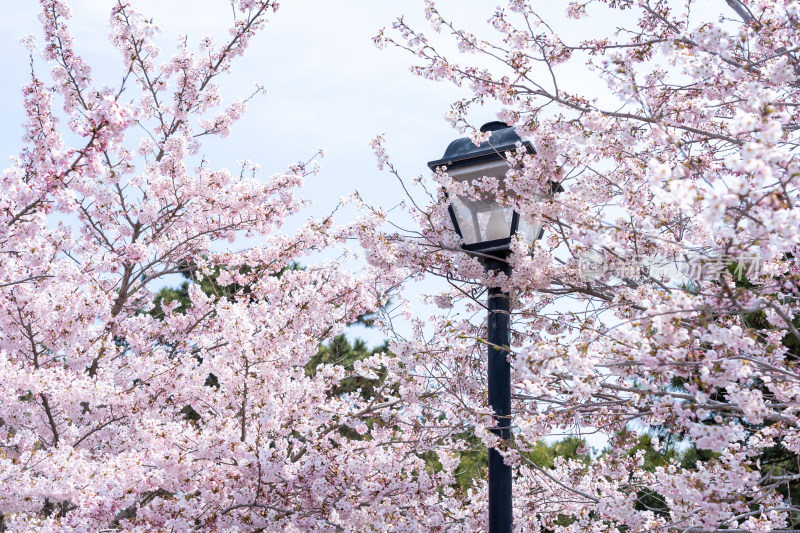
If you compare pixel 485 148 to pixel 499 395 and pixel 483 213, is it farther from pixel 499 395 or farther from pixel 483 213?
pixel 499 395

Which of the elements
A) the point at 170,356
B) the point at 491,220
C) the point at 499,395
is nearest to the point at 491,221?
the point at 491,220

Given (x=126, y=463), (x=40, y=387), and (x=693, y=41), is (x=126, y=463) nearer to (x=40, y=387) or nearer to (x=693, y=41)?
Result: (x=40, y=387)

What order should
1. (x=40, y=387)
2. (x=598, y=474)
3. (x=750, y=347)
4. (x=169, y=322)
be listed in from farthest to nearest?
(x=169, y=322) < (x=598, y=474) < (x=40, y=387) < (x=750, y=347)

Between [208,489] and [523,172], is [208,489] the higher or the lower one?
the lower one

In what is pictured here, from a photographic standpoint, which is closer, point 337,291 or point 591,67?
point 591,67

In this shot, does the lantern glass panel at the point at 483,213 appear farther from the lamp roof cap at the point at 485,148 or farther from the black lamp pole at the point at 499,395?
the black lamp pole at the point at 499,395

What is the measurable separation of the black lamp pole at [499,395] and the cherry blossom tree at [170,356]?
4.27 feet

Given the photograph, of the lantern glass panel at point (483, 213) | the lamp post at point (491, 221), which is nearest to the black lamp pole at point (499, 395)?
the lamp post at point (491, 221)

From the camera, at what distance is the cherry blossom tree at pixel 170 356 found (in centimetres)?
551

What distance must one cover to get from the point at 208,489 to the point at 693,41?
5.25 m

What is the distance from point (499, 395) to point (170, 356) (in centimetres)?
496

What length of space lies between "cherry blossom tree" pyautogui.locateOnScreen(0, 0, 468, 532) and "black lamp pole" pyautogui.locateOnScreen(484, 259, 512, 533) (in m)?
1.30

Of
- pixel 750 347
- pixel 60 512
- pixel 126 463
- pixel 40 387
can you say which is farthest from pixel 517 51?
pixel 60 512

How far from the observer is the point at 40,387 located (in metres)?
6.24
